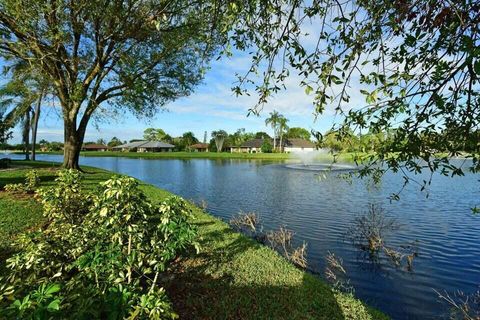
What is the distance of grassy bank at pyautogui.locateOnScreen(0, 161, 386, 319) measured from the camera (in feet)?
20.1

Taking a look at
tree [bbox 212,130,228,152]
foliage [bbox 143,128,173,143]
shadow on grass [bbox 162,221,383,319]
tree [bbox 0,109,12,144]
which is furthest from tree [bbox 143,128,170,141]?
shadow on grass [bbox 162,221,383,319]

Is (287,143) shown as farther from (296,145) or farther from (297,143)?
(297,143)

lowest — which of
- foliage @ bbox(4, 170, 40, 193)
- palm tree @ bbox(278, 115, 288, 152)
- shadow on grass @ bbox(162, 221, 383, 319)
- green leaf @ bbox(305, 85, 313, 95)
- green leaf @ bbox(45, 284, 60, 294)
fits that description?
shadow on grass @ bbox(162, 221, 383, 319)

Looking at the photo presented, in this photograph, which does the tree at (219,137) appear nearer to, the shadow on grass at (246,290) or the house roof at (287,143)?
the house roof at (287,143)

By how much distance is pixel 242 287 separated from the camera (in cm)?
700

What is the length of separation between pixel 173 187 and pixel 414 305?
24.4 m

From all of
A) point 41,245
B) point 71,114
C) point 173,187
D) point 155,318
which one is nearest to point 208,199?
point 173,187

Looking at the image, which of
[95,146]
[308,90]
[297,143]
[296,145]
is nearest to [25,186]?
[308,90]

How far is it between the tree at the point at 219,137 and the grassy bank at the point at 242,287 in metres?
108

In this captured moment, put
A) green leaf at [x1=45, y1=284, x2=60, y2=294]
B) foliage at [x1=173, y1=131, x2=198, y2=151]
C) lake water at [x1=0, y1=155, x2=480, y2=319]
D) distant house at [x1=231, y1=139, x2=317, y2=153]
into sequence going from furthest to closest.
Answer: foliage at [x1=173, y1=131, x2=198, y2=151] → distant house at [x1=231, y1=139, x2=317, y2=153] → lake water at [x1=0, y1=155, x2=480, y2=319] → green leaf at [x1=45, y1=284, x2=60, y2=294]

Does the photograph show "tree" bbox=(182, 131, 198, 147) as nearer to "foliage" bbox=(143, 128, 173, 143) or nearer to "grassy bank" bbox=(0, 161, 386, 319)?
"foliage" bbox=(143, 128, 173, 143)

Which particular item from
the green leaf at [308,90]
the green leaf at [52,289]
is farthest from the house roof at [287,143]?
the green leaf at [52,289]

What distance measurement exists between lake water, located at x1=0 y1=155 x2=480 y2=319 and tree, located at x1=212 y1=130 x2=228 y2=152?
87.9m

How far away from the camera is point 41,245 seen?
17.0 ft
